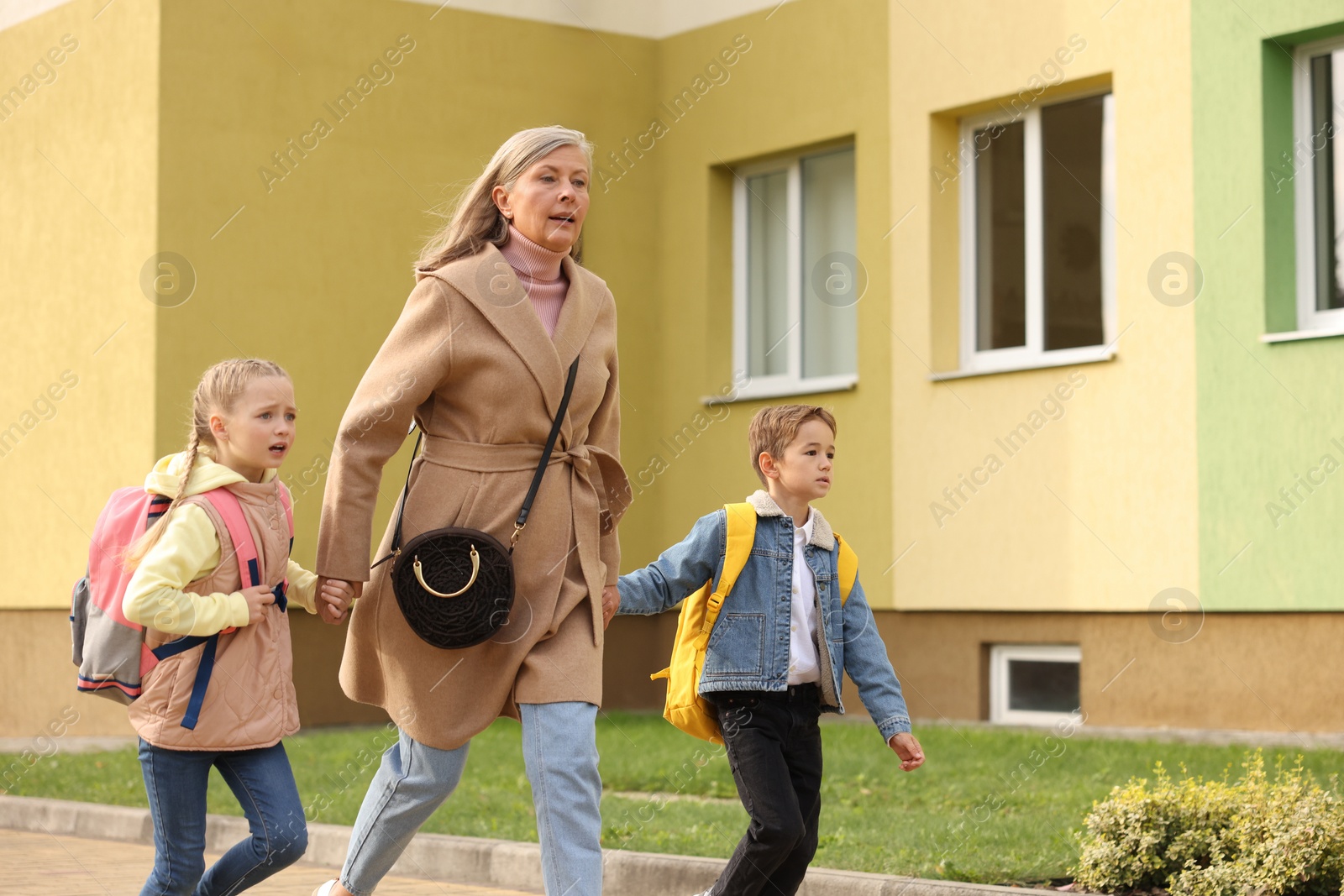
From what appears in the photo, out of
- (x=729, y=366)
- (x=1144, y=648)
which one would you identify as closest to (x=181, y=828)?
(x=1144, y=648)

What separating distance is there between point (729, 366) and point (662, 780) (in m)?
5.20

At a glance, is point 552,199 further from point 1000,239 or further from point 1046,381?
point 1000,239

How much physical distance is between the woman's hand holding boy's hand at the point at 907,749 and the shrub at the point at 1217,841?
1.33 metres

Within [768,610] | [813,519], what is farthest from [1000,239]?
[768,610]

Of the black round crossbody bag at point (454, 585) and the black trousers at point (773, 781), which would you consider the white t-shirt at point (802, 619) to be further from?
the black round crossbody bag at point (454, 585)

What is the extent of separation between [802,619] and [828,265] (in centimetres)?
844

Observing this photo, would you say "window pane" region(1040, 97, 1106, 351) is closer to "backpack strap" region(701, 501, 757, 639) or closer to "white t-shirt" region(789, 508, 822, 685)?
"white t-shirt" region(789, 508, 822, 685)

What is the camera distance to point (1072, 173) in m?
11.6

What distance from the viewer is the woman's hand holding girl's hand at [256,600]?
4.54m

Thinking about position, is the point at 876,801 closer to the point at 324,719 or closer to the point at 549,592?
the point at 549,592

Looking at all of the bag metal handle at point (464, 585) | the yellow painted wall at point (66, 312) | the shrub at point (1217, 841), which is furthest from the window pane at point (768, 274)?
the bag metal handle at point (464, 585)

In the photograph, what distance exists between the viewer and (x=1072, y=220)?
1165 centimetres

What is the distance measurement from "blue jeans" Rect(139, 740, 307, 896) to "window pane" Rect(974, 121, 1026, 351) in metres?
8.32

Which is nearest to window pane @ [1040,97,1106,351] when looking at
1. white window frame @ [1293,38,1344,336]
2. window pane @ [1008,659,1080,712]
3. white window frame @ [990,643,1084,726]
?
white window frame @ [1293,38,1344,336]
